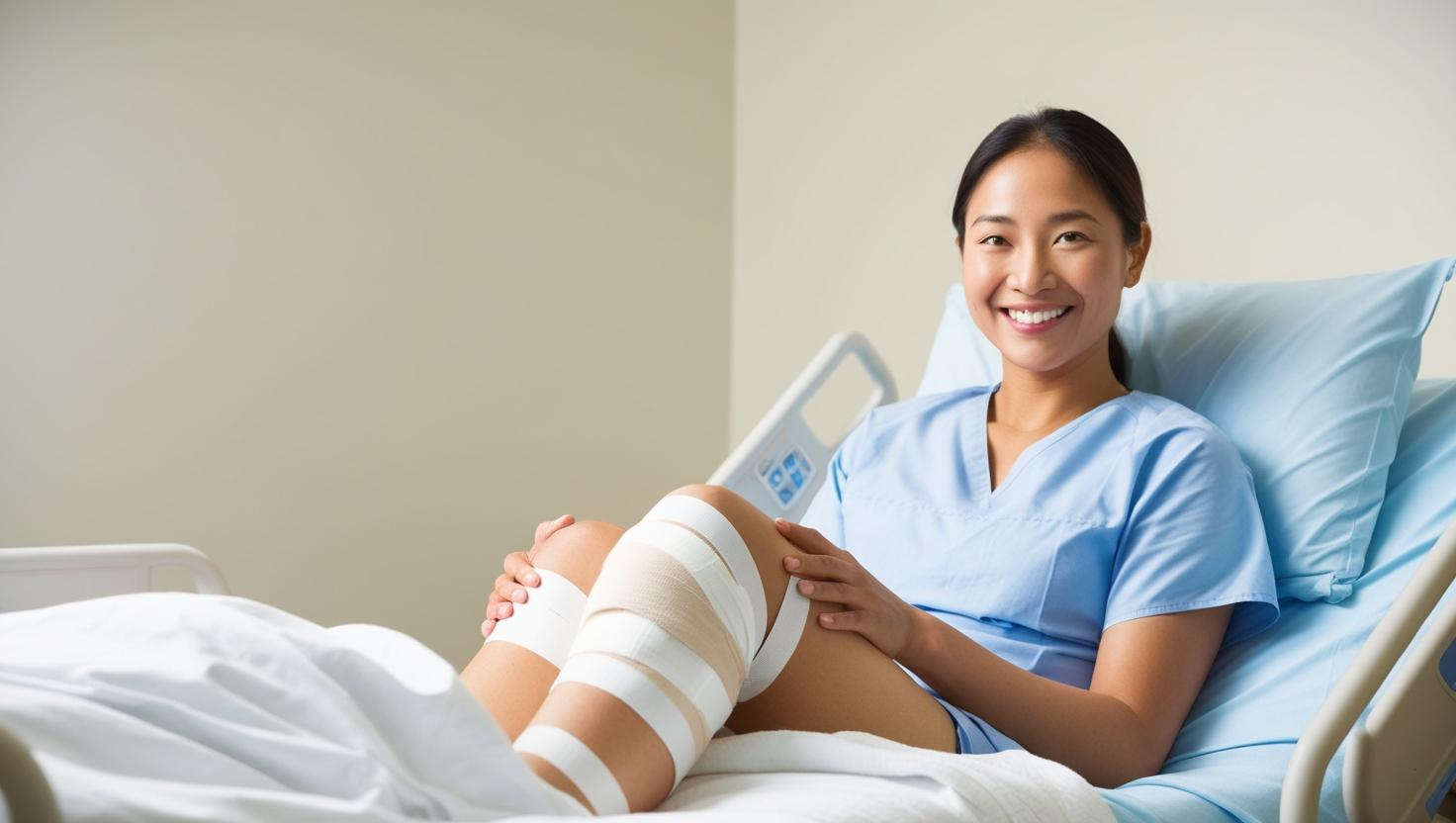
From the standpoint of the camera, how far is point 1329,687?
1.35 metres

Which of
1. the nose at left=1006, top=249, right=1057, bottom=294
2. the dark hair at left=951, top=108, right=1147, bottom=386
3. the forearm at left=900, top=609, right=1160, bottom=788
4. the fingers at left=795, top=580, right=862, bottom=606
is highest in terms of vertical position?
the dark hair at left=951, top=108, right=1147, bottom=386

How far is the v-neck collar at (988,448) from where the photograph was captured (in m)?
1.52

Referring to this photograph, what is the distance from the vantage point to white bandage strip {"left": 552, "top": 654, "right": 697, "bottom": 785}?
3.29 ft

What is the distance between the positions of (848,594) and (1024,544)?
30 centimetres

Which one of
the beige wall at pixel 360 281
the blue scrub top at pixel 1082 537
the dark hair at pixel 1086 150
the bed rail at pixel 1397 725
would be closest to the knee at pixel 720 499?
the blue scrub top at pixel 1082 537

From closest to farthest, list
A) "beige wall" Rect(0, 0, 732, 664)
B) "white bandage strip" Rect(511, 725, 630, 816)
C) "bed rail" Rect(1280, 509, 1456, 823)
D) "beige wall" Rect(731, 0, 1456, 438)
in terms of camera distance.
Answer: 1. "white bandage strip" Rect(511, 725, 630, 816)
2. "bed rail" Rect(1280, 509, 1456, 823)
3. "beige wall" Rect(731, 0, 1456, 438)
4. "beige wall" Rect(0, 0, 732, 664)

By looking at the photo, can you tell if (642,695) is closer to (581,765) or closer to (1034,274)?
(581,765)

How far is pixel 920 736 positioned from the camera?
123cm

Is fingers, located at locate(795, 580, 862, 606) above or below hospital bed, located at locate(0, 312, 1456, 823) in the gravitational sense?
above

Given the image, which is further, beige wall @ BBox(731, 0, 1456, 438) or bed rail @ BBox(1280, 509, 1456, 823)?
beige wall @ BBox(731, 0, 1456, 438)

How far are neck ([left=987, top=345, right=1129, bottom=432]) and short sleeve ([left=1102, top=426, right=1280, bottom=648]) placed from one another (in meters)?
0.15

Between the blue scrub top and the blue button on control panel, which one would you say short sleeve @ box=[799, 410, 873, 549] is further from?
the blue button on control panel

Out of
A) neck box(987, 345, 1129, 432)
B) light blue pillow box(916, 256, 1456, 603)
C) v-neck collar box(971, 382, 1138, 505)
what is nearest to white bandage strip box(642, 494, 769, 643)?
v-neck collar box(971, 382, 1138, 505)

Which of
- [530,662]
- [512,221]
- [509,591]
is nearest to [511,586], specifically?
[509,591]
